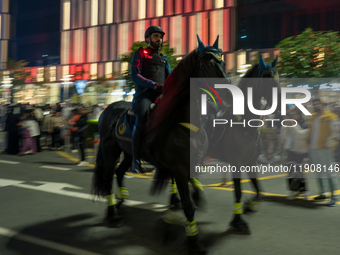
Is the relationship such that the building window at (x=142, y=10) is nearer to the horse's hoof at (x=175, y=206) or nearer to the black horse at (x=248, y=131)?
the horse's hoof at (x=175, y=206)

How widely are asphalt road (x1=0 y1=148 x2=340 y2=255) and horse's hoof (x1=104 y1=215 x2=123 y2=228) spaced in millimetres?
88

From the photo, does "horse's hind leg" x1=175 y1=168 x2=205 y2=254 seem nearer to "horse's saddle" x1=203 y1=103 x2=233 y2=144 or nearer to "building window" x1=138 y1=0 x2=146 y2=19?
"horse's saddle" x1=203 y1=103 x2=233 y2=144

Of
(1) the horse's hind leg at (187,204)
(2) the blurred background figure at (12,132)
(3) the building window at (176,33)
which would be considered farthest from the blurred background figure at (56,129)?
(3) the building window at (176,33)

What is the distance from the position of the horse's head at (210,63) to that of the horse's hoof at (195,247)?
201cm

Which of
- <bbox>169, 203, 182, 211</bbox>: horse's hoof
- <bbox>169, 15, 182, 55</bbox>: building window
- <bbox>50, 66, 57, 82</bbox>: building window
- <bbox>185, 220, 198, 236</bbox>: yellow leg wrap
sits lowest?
<bbox>169, 203, 182, 211</bbox>: horse's hoof

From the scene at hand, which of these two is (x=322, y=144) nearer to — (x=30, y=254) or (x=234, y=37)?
(x=30, y=254)

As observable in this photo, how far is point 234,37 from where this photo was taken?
118 ft

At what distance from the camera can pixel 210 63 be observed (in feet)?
13.9

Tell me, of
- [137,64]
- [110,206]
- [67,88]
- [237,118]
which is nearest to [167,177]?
[110,206]

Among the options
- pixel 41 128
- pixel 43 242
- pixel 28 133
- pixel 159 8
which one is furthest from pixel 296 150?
pixel 159 8

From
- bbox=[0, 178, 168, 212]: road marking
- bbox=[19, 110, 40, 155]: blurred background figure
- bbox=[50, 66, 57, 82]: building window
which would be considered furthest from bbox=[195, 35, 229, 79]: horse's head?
bbox=[50, 66, 57, 82]: building window

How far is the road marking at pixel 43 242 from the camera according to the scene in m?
4.60

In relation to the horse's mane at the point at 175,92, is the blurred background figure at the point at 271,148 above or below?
below

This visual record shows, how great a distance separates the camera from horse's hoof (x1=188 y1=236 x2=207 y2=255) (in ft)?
14.6
